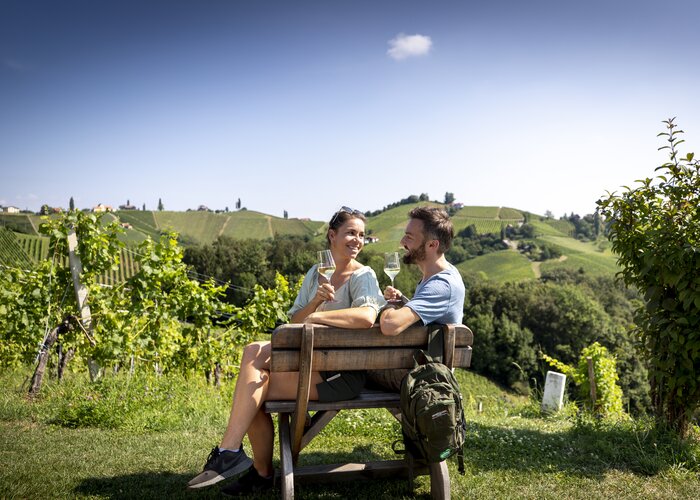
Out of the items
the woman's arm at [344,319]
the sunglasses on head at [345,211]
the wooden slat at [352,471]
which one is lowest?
the wooden slat at [352,471]

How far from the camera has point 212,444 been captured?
13.2 ft

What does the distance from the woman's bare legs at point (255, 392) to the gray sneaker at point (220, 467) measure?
42 mm

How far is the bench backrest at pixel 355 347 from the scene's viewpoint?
2619 millimetres

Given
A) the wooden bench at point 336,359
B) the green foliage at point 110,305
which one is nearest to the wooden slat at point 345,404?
the wooden bench at point 336,359

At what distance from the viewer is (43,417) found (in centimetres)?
452

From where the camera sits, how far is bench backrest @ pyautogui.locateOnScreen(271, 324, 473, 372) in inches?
103

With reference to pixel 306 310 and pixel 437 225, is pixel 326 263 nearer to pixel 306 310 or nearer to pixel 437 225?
pixel 306 310

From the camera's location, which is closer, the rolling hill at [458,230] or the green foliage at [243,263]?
the green foliage at [243,263]

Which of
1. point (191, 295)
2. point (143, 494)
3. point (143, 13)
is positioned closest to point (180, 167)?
point (143, 13)

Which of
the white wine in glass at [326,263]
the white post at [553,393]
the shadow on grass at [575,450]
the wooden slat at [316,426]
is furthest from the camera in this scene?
the white post at [553,393]

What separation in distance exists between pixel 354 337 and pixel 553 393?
5.06 metres

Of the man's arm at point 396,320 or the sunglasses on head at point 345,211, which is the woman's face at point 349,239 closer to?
the sunglasses on head at point 345,211

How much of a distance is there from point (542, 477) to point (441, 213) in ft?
6.42

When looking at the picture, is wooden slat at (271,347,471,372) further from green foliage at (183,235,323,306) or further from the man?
green foliage at (183,235,323,306)
